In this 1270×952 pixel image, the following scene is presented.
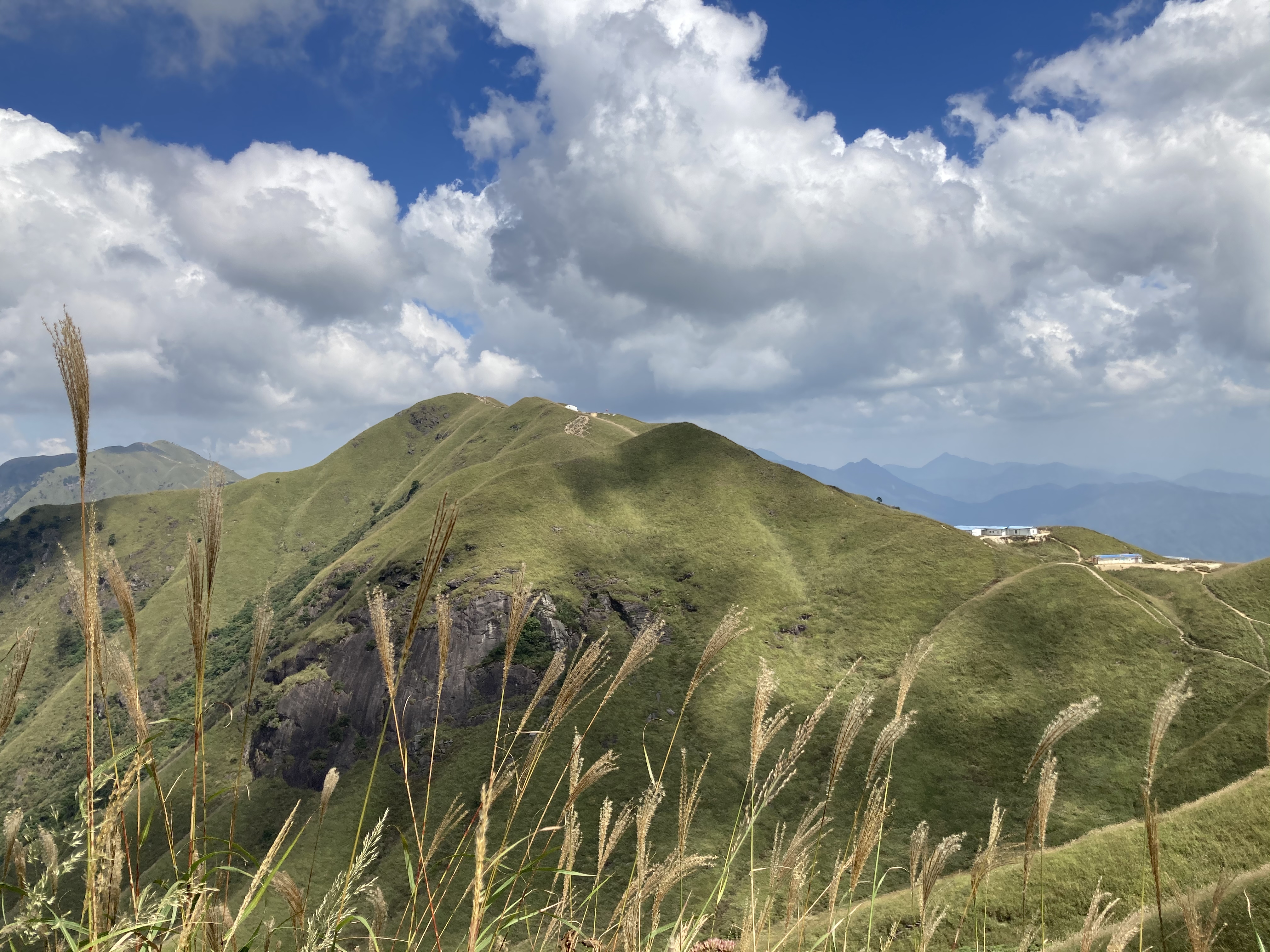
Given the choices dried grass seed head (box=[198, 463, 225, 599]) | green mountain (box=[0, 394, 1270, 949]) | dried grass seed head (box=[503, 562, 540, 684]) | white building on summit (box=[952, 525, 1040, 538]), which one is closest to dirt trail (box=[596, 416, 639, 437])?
green mountain (box=[0, 394, 1270, 949])

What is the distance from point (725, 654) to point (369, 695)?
46.3 meters

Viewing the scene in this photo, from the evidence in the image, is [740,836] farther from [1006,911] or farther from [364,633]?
[364,633]

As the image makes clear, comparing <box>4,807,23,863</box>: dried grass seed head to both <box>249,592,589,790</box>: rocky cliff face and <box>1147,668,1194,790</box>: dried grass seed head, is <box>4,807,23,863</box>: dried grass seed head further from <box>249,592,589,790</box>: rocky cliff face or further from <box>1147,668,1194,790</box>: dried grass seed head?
<box>249,592,589,790</box>: rocky cliff face

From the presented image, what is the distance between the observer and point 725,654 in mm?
75938

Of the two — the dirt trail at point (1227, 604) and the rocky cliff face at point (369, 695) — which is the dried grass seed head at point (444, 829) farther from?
the dirt trail at point (1227, 604)

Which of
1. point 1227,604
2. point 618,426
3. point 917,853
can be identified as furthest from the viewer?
point 618,426

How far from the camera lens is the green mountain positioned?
5784 centimetres

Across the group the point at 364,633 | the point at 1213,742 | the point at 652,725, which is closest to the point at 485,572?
the point at 364,633

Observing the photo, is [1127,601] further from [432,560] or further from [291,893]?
[291,893]

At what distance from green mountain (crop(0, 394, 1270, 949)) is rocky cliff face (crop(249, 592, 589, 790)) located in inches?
13.7

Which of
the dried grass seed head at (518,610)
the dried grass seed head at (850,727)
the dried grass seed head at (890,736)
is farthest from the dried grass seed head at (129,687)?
the dried grass seed head at (890,736)

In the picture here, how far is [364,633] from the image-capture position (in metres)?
92.7

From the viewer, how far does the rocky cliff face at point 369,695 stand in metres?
80.9

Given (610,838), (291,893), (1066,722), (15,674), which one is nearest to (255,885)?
(291,893)
